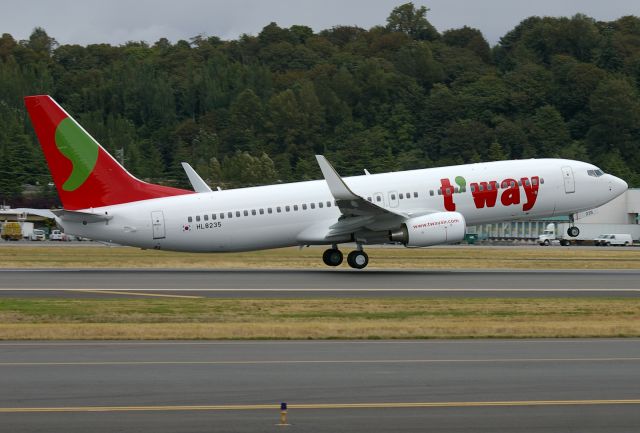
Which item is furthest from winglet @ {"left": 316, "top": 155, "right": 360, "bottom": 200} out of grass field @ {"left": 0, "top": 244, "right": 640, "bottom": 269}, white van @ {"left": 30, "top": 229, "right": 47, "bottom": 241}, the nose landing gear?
white van @ {"left": 30, "top": 229, "right": 47, "bottom": 241}

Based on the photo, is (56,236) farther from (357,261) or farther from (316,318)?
(316,318)

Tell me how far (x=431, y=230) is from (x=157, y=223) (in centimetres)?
1100

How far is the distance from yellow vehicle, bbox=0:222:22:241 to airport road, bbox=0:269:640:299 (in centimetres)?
6335

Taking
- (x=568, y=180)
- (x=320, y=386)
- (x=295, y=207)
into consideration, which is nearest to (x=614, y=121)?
(x=568, y=180)

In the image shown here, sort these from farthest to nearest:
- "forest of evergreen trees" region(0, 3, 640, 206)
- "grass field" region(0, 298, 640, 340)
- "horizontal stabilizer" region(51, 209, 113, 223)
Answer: "forest of evergreen trees" region(0, 3, 640, 206) < "horizontal stabilizer" region(51, 209, 113, 223) < "grass field" region(0, 298, 640, 340)

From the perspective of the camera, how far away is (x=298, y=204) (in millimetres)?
45812

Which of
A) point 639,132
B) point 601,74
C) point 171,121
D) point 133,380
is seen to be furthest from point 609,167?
point 133,380

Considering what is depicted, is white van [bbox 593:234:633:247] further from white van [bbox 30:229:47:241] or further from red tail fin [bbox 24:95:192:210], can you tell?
red tail fin [bbox 24:95:192:210]

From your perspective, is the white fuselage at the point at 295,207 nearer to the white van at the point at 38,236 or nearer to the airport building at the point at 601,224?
the airport building at the point at 601,224

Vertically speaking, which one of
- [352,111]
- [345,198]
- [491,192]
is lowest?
[345,198]

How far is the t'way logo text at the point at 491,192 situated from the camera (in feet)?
152

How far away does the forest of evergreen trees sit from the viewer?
136m

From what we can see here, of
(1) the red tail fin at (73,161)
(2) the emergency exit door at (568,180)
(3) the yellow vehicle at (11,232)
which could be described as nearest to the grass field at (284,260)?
(2) the emergency exit door at (568,180)

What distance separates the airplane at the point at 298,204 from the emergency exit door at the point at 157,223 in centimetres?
4
